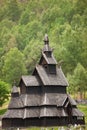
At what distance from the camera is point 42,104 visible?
84.5 meters

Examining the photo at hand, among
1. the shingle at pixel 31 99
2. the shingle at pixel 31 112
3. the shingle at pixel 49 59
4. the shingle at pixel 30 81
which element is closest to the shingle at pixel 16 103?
the shingle at pixel 31 99

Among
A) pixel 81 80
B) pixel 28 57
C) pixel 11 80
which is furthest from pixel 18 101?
pixel 28 57

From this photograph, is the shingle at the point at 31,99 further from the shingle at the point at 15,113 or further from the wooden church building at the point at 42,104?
the shingle at the point at 15,113

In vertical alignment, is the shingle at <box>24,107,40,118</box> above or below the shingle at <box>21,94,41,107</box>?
below

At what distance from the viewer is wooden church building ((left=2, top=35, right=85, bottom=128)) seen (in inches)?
3324

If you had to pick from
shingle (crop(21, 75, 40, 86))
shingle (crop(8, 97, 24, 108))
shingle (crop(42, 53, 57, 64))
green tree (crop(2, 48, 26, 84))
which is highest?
shingle (crop(42, 53, 57, 64))

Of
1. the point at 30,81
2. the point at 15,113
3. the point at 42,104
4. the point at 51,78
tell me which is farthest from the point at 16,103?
the point at 51,78

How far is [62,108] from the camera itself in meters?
84.7

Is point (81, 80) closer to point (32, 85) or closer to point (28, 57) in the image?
point (32, 85)

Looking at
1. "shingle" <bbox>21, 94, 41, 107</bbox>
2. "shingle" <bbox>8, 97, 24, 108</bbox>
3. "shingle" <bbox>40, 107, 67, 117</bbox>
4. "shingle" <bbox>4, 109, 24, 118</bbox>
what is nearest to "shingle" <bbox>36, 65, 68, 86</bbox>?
"shingle" <bbox>21, 94, 41, 107</bbox>

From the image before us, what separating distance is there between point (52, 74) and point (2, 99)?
24.7 m

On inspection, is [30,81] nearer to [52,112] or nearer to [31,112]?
[31,112]

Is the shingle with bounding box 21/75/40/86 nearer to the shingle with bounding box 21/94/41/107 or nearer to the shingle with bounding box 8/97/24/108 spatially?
the shingle with bounding box 21/94/41/107

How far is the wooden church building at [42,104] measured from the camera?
8444cm
